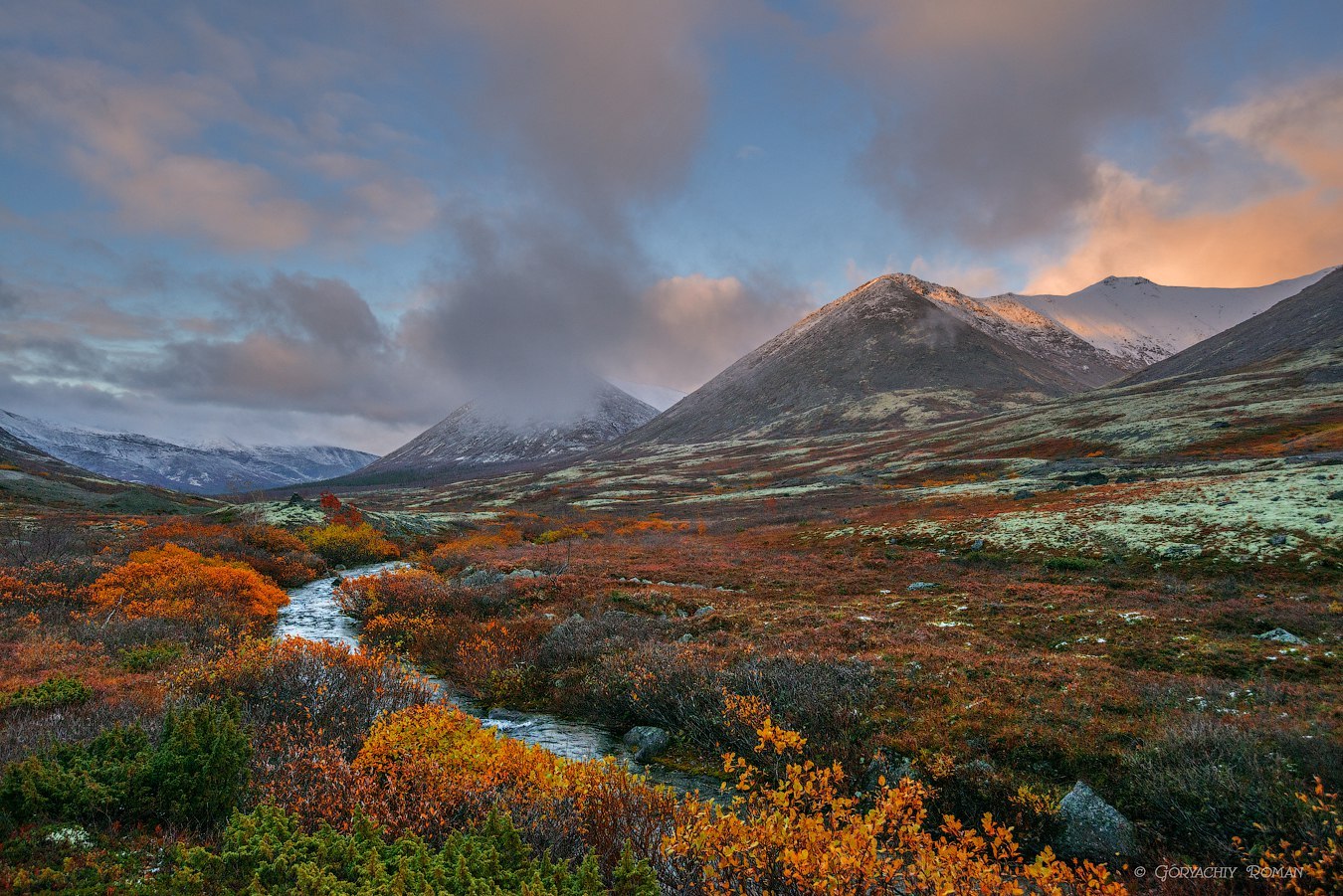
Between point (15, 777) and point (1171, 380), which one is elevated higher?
point (1171, 380)

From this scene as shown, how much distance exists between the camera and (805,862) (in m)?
5.07

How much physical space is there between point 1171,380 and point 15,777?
182861mm

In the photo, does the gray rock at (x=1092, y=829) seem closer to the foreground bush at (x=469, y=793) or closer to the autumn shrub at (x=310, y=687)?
the foreground bush at (x=469, y=793)

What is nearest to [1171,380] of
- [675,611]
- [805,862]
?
[675,611]

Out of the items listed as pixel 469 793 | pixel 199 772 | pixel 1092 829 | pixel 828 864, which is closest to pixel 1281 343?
pixel 1092 829

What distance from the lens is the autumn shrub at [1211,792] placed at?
627 centimetres

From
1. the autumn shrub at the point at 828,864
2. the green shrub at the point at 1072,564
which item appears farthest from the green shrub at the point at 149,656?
the green shrub at the point at 1072,564

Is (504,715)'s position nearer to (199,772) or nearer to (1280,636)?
(199,772)

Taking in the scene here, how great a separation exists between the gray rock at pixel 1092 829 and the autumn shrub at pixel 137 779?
32.6 feet

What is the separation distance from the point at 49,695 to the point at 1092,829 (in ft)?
51.2

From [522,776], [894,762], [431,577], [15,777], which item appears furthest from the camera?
[431,577]

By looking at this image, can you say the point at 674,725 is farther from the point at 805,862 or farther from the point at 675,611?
the point at 675,611

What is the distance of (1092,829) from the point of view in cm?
688

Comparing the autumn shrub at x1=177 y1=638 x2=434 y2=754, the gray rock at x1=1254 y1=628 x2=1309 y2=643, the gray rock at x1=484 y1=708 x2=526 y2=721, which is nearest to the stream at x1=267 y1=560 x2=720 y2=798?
the gray rock at x1=484 y1=708 x2=526 y2=721
